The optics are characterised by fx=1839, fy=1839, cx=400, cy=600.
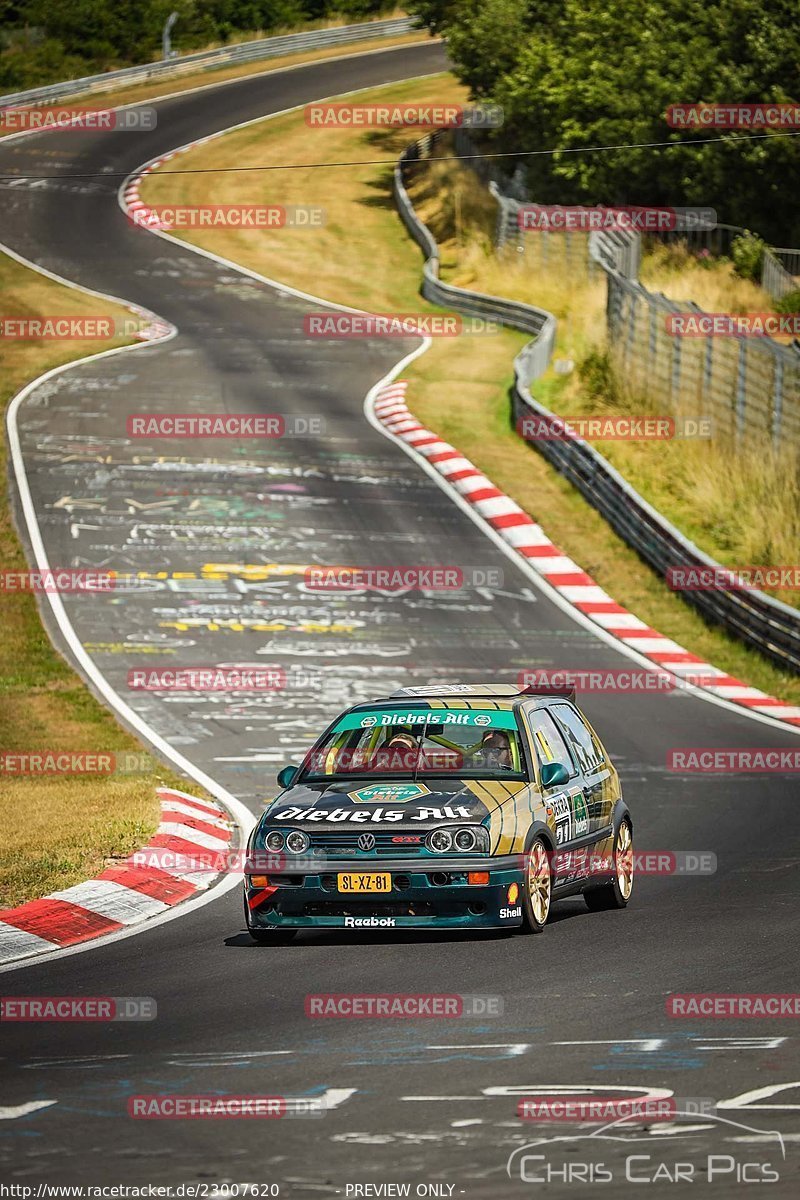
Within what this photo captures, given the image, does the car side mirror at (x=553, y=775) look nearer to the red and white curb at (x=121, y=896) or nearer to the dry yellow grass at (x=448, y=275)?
the red and white curb at (x=121, y=896)

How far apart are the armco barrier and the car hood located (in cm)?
1341

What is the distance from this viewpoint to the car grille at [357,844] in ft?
36.6

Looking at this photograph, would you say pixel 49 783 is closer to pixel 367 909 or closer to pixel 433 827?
pixel 367 909

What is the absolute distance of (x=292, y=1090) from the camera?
24.8ft

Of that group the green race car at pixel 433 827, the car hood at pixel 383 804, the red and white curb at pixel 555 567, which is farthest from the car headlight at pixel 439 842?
the red and white curb at pixel 555 567

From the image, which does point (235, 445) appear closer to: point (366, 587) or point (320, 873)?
point (366, 587)

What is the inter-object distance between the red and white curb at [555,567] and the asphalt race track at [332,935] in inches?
23.8

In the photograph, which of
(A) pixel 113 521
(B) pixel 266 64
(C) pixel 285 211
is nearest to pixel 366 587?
(A) pixel 113 521

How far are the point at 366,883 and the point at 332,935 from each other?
83 centimetres

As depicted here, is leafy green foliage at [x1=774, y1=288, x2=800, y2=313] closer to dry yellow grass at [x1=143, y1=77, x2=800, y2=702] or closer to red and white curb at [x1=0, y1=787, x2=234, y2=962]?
dry yellow grass at [x1=143, y1=77, x2=800, y2=702]

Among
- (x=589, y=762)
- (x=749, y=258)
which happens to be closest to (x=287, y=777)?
(x=589, y=762)

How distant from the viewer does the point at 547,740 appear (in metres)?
12.6

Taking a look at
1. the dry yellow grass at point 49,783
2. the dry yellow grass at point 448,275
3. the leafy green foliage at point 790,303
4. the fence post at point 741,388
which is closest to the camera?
the dry yellow grass at point 49,783

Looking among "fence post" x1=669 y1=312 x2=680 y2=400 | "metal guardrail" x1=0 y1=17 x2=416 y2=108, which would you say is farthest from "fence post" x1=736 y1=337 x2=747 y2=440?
"metal guardrail" x1=0 y1=17 x2=416 y2=108
